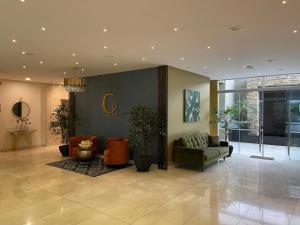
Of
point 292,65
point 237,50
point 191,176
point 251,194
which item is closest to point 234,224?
point 251,194

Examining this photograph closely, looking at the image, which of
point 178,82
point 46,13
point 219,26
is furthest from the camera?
point 178,82

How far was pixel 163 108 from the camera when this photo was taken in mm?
6789

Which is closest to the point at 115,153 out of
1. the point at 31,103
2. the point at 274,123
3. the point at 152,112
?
the point at 152,112

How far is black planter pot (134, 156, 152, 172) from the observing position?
20.9 feet

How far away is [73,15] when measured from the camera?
342cm

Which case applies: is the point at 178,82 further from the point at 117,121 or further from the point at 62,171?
the point at 62,171

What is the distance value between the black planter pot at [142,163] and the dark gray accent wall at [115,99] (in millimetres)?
645

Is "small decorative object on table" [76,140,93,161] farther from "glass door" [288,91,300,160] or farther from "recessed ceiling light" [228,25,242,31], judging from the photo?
"glass door" [288,91,300,160]

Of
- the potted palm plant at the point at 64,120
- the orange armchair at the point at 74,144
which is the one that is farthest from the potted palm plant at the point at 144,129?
the potted palm plant at the point at 64,120

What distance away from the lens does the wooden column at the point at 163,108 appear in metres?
6.74

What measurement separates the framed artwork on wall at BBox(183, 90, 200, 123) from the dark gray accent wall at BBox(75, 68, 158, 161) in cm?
121

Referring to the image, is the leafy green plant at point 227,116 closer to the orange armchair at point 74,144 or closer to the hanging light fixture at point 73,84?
the orange armchair at point 74,144

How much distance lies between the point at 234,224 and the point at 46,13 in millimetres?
4156

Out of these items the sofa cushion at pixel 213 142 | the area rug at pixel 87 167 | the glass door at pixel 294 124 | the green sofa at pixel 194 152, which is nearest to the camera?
the area rug at pixel 87 167
